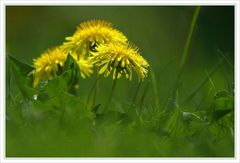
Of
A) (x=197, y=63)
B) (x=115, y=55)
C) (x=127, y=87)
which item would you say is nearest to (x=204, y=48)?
(x=197, y=63)

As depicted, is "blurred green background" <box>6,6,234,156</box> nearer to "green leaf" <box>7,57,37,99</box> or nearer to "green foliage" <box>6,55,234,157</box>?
"green foliage" <box>6,55,234,157</box>

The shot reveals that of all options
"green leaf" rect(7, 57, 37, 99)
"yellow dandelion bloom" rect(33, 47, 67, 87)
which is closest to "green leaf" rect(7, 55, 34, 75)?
"green leaf" rect(7, 57, 37, 99)

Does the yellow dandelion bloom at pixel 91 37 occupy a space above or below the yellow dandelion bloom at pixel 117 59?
above

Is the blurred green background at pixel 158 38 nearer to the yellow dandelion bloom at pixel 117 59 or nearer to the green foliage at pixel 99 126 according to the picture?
the green foliage at pixel 99 126

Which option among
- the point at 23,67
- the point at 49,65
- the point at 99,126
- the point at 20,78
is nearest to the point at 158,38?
the point at 49,65

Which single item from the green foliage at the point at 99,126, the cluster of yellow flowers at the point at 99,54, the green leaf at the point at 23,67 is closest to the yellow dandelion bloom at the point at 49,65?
the cluster of yellow flowers at the point at 99,54

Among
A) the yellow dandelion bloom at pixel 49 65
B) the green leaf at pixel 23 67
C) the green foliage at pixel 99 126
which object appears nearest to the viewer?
the green foliage at pixel 99 126

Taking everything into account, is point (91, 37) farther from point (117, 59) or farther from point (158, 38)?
point (158, 38)
